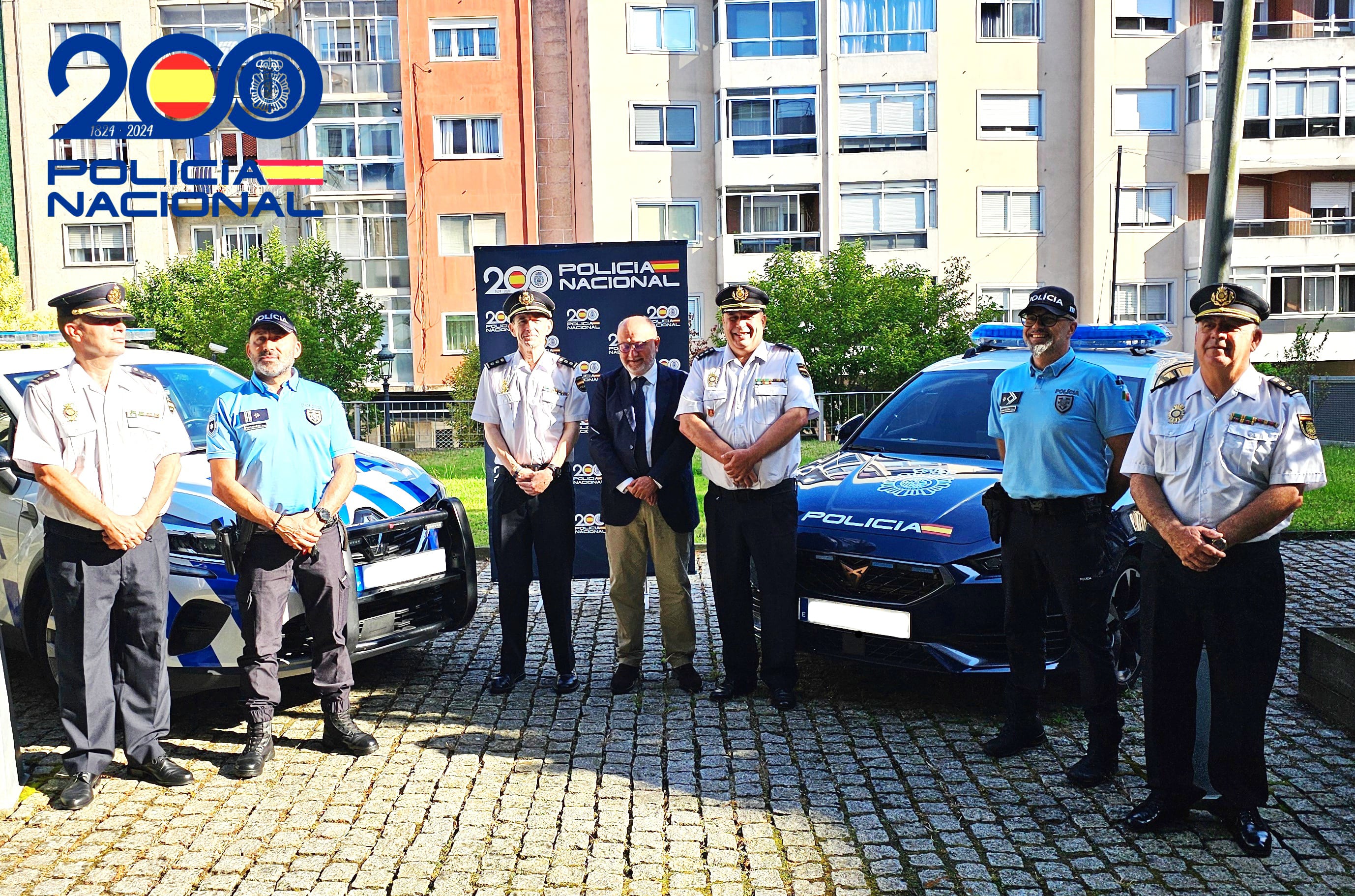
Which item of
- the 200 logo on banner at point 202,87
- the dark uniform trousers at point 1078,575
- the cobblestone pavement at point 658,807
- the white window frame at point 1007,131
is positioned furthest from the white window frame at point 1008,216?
the dark uniform trousers at point 1078,575

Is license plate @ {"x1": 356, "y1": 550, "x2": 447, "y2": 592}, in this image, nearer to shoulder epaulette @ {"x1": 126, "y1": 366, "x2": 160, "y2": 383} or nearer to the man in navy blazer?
the man in navy blazer

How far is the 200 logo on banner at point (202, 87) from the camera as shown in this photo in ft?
92.7

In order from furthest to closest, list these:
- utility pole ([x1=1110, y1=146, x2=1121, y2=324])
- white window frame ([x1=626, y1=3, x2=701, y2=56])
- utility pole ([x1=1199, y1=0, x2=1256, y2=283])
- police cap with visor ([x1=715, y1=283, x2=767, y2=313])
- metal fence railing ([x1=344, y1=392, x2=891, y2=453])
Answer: white window frame ([x1=626, y1=3, x2=701, y2=56]), utility pole ([x1=1110, y1=146, x2=1121, y2=324]), metal fence railing ([x1=344, y1=392, x2=891, y2=453]), police cap with visor ([x1=715, y1=283, x2=767, y2=313]), utility pole ([x1=1199, y1=0, x2=1256, y2=283])

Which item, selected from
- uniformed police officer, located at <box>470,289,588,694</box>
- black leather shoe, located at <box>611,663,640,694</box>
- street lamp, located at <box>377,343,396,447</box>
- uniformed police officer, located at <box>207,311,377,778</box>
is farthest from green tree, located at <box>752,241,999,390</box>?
uniformed police officer, located at <box>207,311,377,778</box>

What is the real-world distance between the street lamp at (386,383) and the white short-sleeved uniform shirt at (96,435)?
18773 millimetres

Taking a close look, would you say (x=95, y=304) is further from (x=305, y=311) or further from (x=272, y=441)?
(x=305, y=311)

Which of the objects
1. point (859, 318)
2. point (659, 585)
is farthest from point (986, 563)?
point (859, 318)

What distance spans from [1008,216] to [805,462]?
22636mm

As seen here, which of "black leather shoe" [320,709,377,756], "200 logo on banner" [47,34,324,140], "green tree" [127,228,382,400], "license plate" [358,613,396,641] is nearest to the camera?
"black leather shoe" [320,709,377,756]

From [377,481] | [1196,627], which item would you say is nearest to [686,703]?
[377,481]

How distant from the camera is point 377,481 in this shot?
21.4ft

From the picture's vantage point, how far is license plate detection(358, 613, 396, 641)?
6047mm

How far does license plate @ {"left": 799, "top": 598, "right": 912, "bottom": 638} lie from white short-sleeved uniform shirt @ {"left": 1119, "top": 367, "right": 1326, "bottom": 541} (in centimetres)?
164

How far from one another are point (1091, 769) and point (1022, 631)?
0.66 metres
